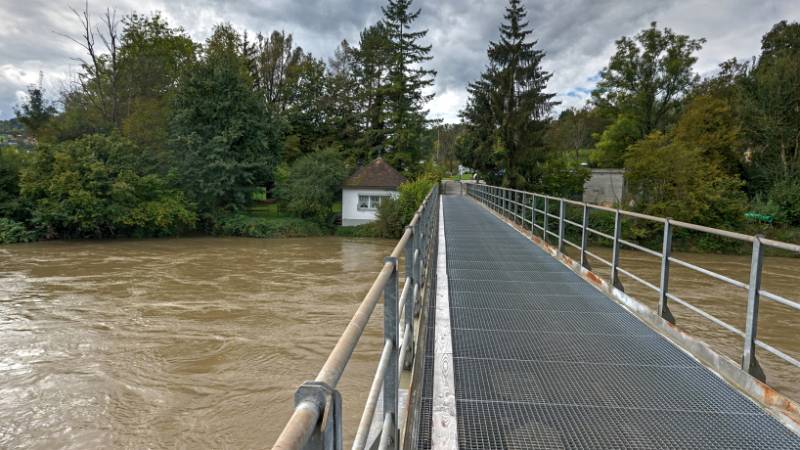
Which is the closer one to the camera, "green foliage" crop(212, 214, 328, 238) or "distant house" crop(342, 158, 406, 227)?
"green foliage" crop(212, 214, 328, 238)

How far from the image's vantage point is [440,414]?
10.0ft

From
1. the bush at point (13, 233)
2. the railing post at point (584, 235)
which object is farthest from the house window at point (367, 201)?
the railing post at point (584, 235)

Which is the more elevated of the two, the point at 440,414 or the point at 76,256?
the point at 440,414

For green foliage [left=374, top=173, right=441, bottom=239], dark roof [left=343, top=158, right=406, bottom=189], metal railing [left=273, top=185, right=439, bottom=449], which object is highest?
dark roof [left=343, top=158, right=406, bottom=189]

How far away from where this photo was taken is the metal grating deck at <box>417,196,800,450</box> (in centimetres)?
289

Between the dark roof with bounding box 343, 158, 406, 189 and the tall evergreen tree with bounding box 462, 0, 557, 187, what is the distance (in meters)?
5.97

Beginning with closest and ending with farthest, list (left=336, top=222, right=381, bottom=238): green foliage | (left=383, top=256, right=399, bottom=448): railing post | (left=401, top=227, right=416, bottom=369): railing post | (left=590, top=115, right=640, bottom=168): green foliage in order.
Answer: (left=383, top=256, right=399, bottom=448): railing post → (left=401, top=227, right=416, bottom=369): railing post → (left=336, top=222, right=381, bottom=238): green foliage → (left=590, top=115, right=640, bottom=168): green foliage

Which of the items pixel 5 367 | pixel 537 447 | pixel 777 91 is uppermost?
pixel 777 91

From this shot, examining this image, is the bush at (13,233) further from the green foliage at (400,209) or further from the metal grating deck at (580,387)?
the metal grating deck at (580,387)

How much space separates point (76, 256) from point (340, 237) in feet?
51.1

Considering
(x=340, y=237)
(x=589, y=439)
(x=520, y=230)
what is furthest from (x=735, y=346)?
(x=340, y=237)

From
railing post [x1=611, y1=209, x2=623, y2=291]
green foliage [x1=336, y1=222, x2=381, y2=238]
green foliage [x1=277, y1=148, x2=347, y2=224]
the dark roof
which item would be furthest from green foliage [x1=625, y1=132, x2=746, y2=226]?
railing post [x1=611, y1=209, x2=623, y2=291]

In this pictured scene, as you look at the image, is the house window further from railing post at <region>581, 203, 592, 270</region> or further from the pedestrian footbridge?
the pedestrian footbridge

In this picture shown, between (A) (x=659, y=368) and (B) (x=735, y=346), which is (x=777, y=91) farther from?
(A) (x=659, y=368)
